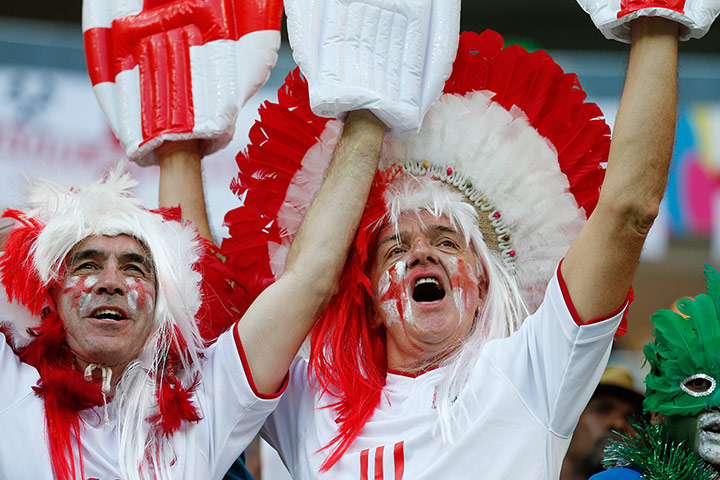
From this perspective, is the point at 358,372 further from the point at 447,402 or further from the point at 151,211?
the point at 151,211

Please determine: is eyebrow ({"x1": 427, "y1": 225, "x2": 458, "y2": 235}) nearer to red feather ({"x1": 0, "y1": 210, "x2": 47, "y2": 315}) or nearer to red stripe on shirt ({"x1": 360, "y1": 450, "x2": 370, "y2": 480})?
red stripe on shirt ({"x1": 360, "y1": 450, "x2": 370, "y2": 480})

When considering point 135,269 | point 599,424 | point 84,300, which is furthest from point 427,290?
point 599,424

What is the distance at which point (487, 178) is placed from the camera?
8.36ft

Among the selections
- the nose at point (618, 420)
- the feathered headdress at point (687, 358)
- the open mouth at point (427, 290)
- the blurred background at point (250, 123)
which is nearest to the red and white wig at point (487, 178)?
the open mouth at point (427, 290)

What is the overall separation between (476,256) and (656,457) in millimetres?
672

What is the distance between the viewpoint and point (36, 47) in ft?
17.5

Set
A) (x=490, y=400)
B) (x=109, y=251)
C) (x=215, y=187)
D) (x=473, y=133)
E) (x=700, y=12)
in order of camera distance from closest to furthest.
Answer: (x=700, y=12) < (x=490, y=400) < (x=109, y=251) < (x=473, y=133) < (x=215, y=187)

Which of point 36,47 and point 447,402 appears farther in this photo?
point 36,47

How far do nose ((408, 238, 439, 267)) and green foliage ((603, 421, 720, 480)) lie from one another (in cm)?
68

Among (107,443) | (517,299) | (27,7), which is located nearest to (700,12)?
(517,299)

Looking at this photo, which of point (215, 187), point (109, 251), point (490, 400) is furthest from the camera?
point (215, 187)

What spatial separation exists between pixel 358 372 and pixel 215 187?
2.81 metres

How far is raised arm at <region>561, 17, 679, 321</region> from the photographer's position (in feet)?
6.60

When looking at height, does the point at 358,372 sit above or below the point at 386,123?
below
